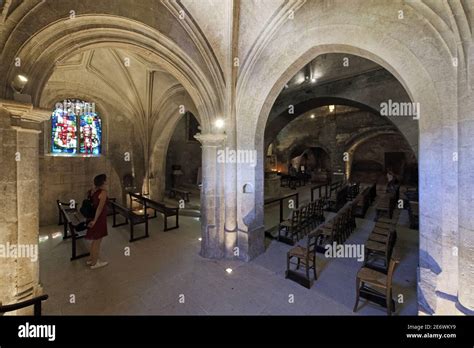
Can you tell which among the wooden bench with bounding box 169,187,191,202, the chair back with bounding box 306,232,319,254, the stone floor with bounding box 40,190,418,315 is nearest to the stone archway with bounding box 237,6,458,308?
the stone floor with bounding box 40,190,418,315

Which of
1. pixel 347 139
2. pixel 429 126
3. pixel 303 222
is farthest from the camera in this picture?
pixel 347 139

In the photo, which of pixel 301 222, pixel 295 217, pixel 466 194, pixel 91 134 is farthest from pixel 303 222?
pixel 91 134

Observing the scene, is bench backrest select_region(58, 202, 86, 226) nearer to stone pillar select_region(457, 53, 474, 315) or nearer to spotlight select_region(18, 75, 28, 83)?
spotlight select_region(18, 75, 28, 83)

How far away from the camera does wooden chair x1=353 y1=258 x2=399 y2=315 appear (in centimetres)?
266

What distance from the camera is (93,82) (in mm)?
7305

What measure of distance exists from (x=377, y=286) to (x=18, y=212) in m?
4.76

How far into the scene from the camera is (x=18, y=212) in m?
2.40

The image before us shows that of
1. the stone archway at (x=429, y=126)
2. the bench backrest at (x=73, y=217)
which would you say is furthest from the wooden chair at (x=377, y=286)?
the bench backrest at (x=73, y=217)

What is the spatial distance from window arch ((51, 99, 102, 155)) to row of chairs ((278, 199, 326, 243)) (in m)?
7.78

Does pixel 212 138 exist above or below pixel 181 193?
above

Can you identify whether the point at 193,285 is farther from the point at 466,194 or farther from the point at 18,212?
the point at 466,194

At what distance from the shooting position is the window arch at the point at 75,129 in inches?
282

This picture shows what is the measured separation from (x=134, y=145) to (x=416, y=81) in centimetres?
918

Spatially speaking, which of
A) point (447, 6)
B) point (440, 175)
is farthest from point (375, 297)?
point (447, 6)
